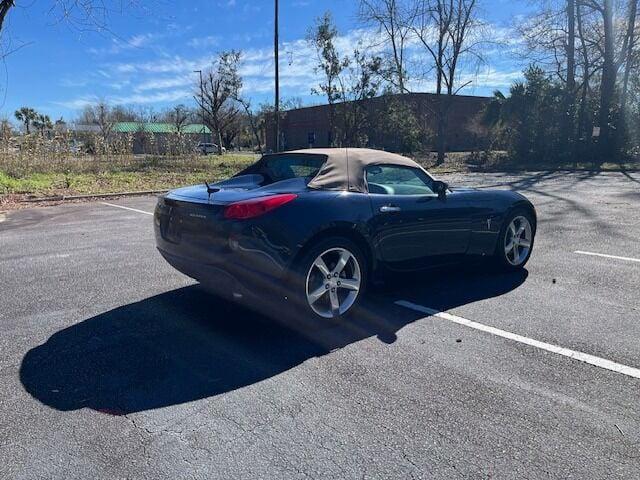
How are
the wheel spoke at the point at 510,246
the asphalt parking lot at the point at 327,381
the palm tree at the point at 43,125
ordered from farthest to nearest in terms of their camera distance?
the palm tree at the point at 43,125 < the wheel spoke at the point at 510,246 < the asphalt parking lot at the point at 327,381

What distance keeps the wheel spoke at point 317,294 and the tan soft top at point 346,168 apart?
83cm

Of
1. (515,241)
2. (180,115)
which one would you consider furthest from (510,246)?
(180,115)

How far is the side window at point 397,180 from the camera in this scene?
14.9 ft

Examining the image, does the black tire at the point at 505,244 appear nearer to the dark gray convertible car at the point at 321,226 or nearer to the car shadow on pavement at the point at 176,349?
the dark gray convertible car at the point at 321,226

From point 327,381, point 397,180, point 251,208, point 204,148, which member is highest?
point 204,148

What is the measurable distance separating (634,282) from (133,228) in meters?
7.61

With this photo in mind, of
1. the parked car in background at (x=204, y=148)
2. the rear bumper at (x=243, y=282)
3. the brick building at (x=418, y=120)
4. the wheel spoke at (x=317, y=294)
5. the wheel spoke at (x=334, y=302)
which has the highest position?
the brick building at (x=418, y=120)

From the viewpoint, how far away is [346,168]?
4.41 m

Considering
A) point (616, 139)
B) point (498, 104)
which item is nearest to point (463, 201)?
point (616, 139)

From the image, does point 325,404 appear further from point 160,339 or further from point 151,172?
point 151,172

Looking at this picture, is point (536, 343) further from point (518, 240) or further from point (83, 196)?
point (83, 196)

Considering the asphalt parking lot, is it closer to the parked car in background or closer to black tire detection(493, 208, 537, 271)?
black tire detection(493, 208, 537, 271)

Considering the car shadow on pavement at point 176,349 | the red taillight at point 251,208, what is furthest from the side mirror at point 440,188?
the red taillight at point 251,208

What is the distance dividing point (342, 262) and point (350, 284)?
0.70 ft
